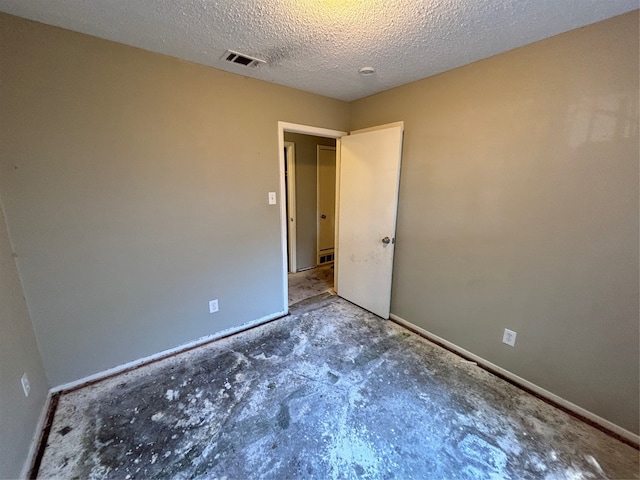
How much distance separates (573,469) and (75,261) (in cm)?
307

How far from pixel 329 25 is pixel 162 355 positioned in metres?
2.61

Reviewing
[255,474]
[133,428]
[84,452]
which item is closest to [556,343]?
[255,474]

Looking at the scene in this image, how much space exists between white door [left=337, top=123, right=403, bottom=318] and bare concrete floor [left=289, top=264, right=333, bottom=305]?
0.51 metres

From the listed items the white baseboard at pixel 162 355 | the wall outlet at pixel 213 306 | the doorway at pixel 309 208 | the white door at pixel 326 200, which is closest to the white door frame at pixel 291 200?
the doorway at pixel 309 208

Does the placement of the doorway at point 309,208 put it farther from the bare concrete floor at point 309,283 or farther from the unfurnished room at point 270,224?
the unfurnished room at point 270,224

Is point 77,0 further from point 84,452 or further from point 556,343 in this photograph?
point 556,343

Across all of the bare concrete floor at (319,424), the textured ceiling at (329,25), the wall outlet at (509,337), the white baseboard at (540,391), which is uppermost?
the textured ceiling at (329,25)

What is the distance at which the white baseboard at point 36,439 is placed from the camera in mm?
1263

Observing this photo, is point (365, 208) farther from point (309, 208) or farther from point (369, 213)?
point (309, 208)

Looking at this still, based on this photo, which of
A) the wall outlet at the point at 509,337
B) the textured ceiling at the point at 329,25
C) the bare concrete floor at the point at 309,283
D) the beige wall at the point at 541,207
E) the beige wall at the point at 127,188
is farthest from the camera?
the bare concrete floor at the point at 309,283

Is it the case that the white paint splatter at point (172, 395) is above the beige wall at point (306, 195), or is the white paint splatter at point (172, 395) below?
below

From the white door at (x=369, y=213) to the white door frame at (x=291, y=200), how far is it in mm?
1110

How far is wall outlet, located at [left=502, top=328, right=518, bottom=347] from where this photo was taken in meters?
1.88

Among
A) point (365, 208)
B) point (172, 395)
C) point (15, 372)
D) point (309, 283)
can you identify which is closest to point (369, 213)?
point (365, 208)
